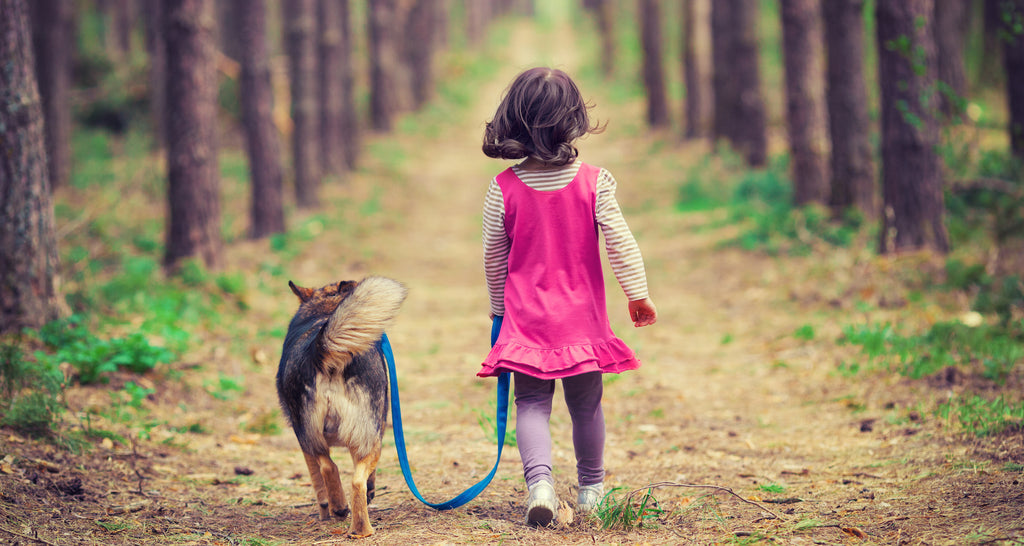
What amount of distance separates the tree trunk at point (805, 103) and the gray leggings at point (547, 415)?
8939mm

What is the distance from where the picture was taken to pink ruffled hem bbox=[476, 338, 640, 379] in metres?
3.39

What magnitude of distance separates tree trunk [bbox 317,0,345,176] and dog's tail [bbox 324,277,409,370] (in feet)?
45.9

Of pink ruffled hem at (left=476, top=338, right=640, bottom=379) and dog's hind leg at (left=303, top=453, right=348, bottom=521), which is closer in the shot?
pink ruffled hem at (left=476, top=338, right=640, bottom=379)

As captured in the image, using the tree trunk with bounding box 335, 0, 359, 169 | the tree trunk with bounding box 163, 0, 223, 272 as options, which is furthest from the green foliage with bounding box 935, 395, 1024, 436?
the tree trunk with bounding box 335, 0, 359, 169

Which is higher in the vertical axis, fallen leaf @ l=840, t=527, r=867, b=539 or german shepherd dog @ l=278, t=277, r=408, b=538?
german shepherd dog @ l=278, t=277, r=408, b=538

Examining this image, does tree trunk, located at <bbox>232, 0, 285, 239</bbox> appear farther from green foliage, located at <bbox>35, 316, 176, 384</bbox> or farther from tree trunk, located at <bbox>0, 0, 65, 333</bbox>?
green foliage, located at <bbox>35, 316, 176, 384</bbox>

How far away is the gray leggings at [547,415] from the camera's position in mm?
3523

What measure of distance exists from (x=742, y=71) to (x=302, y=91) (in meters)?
8.22

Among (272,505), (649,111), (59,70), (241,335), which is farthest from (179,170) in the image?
(649,111)

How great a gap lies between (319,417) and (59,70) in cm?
1342

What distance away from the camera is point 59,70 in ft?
46.0

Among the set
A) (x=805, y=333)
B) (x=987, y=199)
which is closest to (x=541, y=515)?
(x=805, y=333)

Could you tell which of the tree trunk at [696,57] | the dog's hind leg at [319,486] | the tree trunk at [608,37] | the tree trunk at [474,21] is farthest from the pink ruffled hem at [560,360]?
the tree trunk at [474,21]

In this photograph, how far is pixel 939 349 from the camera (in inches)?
230
